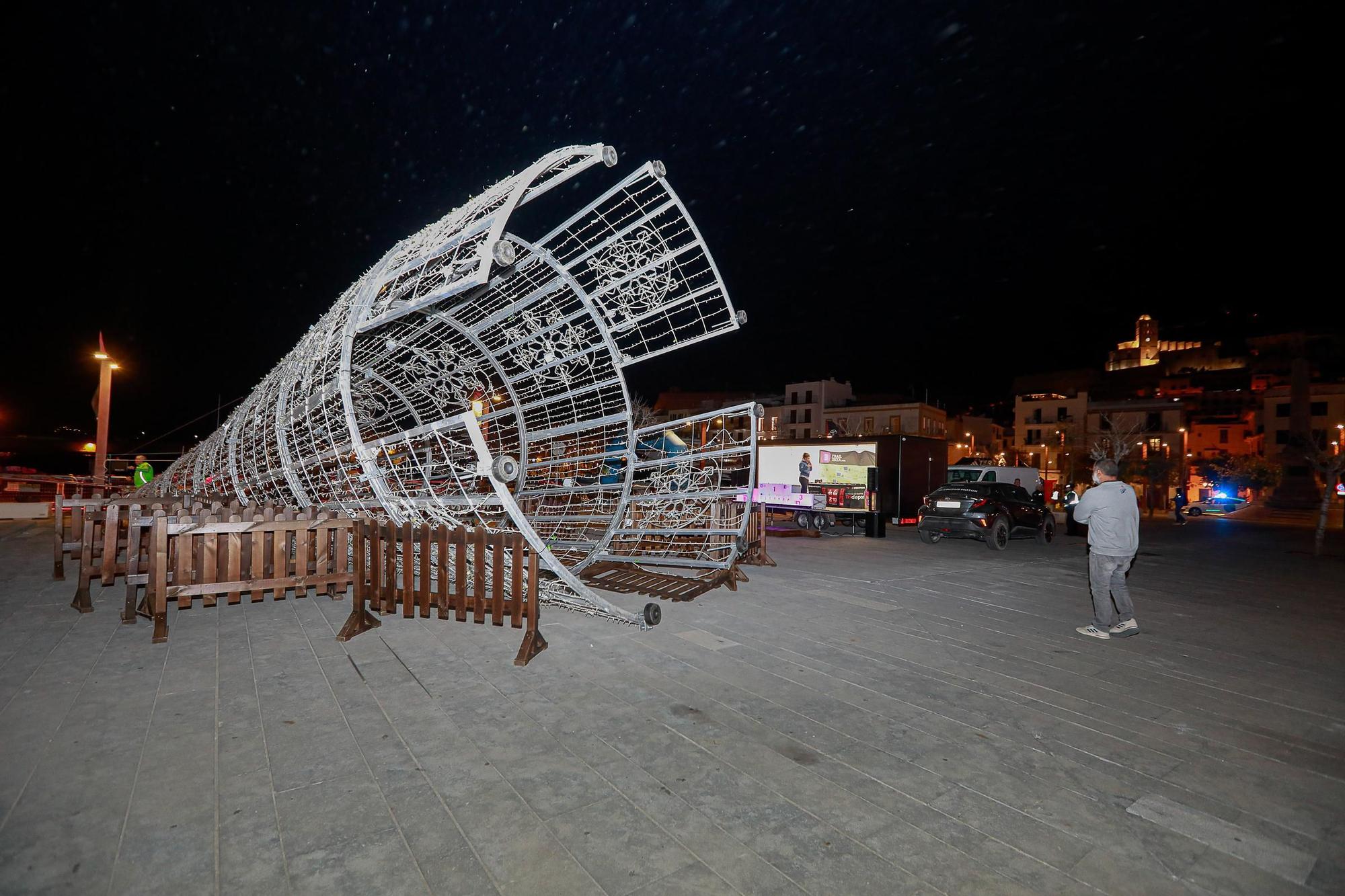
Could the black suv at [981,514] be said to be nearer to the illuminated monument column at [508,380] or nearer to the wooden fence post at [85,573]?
the illuminated monument column at [508,380]

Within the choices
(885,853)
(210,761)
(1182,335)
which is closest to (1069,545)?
(885,853)

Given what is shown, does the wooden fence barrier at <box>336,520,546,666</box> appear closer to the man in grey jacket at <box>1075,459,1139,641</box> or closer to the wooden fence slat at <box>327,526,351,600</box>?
the wooden fence slat at <box>327,526,351,600</box>

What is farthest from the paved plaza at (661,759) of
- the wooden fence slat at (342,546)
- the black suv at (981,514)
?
the black suv at (981,514)

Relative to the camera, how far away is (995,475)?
19.7 m

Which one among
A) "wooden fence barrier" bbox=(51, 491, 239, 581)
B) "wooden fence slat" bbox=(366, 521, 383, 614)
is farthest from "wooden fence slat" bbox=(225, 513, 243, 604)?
"wooden fence slat" bbox=(366, 521, 383, 614)

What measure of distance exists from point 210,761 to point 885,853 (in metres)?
3.31

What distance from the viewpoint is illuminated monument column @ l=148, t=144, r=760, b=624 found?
525 cm

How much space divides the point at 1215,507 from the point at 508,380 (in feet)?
177

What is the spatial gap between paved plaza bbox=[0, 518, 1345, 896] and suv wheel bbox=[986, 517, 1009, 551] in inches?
291

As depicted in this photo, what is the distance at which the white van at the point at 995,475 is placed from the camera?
1958 cm

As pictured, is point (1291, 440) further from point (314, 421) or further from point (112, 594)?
point (112, 594)

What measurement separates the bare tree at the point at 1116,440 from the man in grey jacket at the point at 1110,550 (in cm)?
3567

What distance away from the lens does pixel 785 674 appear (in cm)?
487

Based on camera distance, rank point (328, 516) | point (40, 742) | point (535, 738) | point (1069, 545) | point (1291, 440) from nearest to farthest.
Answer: point (40, 742) < point (535, 738) < point (328, 516) < point (1069, 545) < point (1291, 440)
